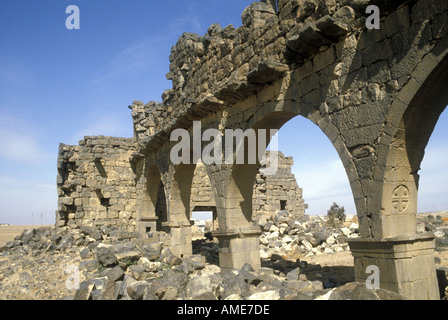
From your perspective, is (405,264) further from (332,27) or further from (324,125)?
(332,27)

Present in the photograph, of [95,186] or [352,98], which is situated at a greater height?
[352,98]

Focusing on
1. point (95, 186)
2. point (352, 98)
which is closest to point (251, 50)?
point (352, 98)

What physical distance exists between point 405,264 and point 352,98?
2.13 meters

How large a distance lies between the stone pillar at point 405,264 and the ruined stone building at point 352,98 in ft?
0.04

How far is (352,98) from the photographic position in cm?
475

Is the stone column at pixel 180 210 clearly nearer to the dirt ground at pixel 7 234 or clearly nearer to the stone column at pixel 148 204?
the stone column at pixel 148 204

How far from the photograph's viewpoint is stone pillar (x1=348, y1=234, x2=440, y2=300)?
13.6 ft

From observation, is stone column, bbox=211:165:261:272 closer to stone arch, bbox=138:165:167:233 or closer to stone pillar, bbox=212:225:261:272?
stone pillar, bbox=212:225:261:272

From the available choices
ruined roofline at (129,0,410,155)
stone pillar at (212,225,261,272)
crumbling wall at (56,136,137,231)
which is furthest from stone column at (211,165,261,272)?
crumbling wall at (56,136,137,231)

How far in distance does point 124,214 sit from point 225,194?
8.34 metres

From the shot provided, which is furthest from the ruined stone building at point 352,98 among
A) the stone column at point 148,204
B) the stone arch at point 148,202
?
the stone column at point 148,204

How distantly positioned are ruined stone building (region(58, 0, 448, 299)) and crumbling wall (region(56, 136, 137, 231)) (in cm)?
681
